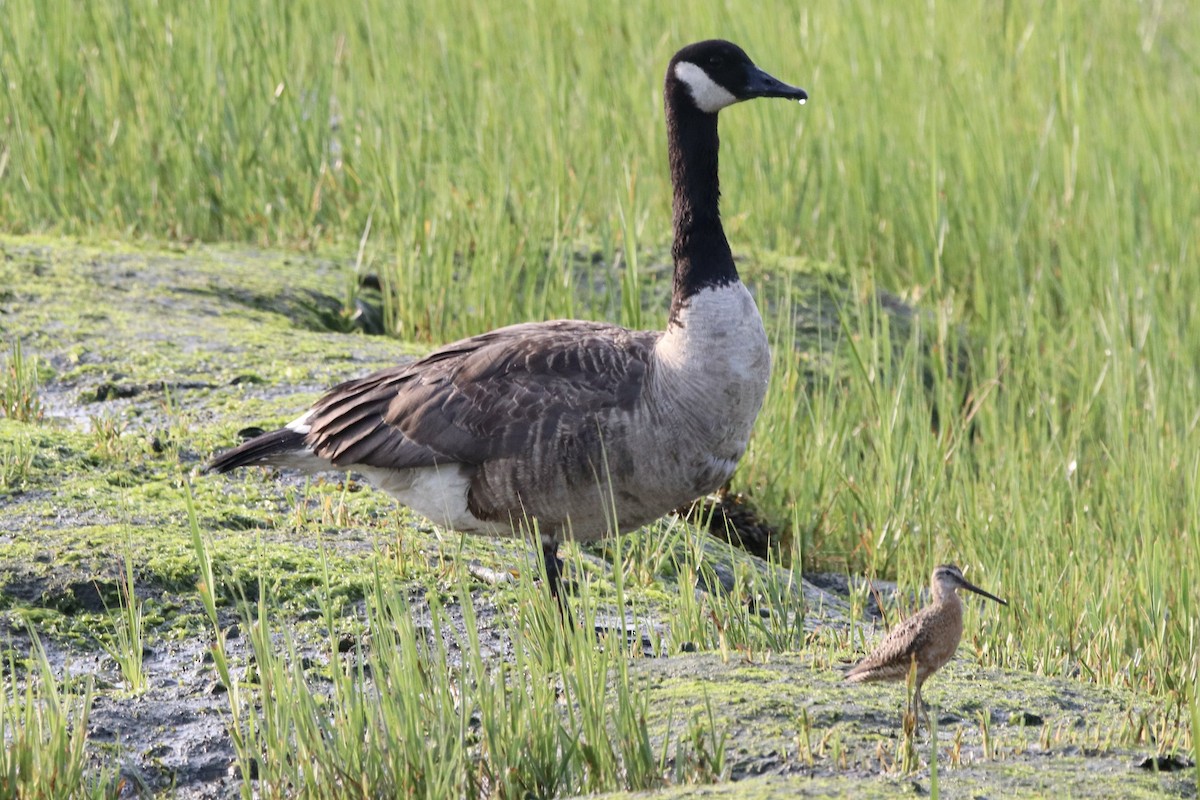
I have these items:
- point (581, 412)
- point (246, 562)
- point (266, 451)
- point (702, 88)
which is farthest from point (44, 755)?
point (702, 88)

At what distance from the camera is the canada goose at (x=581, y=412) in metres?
5.43

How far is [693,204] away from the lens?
6.03 metres

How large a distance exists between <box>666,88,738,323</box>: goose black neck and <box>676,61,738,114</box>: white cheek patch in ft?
0.11

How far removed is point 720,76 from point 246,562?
263 cm

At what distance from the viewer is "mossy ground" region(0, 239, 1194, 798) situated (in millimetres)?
4062

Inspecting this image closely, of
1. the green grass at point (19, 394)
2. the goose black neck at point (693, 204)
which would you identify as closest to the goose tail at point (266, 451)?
the green grass at point (19, 394)

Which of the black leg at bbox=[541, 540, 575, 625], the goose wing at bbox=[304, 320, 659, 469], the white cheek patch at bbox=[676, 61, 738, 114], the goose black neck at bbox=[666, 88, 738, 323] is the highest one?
the white cheek patch at bbox=[676, 61, 738, 114]

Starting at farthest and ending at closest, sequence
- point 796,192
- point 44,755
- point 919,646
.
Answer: point 796,192 < point 919,646 < point 44,755

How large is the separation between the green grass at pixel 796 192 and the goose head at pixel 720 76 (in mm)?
990

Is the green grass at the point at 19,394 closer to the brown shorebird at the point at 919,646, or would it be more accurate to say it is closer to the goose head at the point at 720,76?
the goose head at the point at 720,76

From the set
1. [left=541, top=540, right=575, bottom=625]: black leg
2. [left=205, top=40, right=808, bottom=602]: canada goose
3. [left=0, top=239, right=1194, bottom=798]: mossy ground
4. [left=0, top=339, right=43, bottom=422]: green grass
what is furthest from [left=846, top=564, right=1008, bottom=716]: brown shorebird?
[left=0, top=339, right=43, bottom=422]: green grass

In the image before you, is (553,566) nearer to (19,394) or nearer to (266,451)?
(266,451)

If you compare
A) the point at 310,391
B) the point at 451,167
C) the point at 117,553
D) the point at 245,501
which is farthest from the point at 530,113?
the point at 117,553

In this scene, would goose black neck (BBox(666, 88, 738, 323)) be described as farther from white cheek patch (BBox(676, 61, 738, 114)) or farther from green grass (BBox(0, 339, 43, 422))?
green grass (BBox(0, 339, 43, 422))
